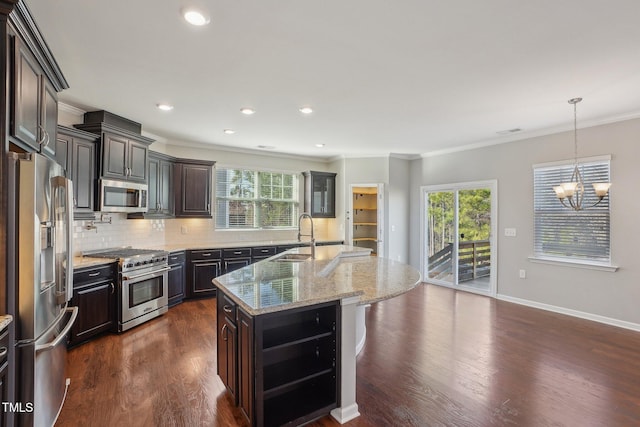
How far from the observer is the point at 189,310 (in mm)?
4496

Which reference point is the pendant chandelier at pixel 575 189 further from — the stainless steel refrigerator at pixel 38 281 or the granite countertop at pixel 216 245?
the stainless steel refrigerator at pixel 38 281

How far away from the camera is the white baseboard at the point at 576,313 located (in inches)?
154

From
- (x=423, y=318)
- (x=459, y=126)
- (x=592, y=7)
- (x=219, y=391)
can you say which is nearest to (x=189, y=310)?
(x=219, y=391)

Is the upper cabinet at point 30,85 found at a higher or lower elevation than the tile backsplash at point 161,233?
higher

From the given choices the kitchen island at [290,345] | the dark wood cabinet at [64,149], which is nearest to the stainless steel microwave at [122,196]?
the dark wood cabinet at [64,149]

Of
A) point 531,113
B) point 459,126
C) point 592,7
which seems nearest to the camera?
point 592,7

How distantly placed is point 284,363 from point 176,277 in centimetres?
314

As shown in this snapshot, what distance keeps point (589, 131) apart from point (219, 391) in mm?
5412

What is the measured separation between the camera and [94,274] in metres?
3.33

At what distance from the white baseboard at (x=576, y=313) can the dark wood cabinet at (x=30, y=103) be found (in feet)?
19.9

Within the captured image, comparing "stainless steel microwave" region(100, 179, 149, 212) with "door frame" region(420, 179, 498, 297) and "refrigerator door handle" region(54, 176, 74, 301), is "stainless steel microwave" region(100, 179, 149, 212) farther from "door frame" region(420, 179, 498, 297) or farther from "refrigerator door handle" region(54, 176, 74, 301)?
"door frame" region(420, 179, 498, 297)

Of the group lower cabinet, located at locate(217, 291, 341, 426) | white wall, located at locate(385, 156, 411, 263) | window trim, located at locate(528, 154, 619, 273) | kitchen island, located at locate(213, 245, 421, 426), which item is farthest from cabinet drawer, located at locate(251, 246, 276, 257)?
window trim, located at locate(528, 154, 619, 273)

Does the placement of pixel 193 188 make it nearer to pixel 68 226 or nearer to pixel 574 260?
pixel 68 226

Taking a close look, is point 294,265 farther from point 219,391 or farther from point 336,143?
point 336,143
